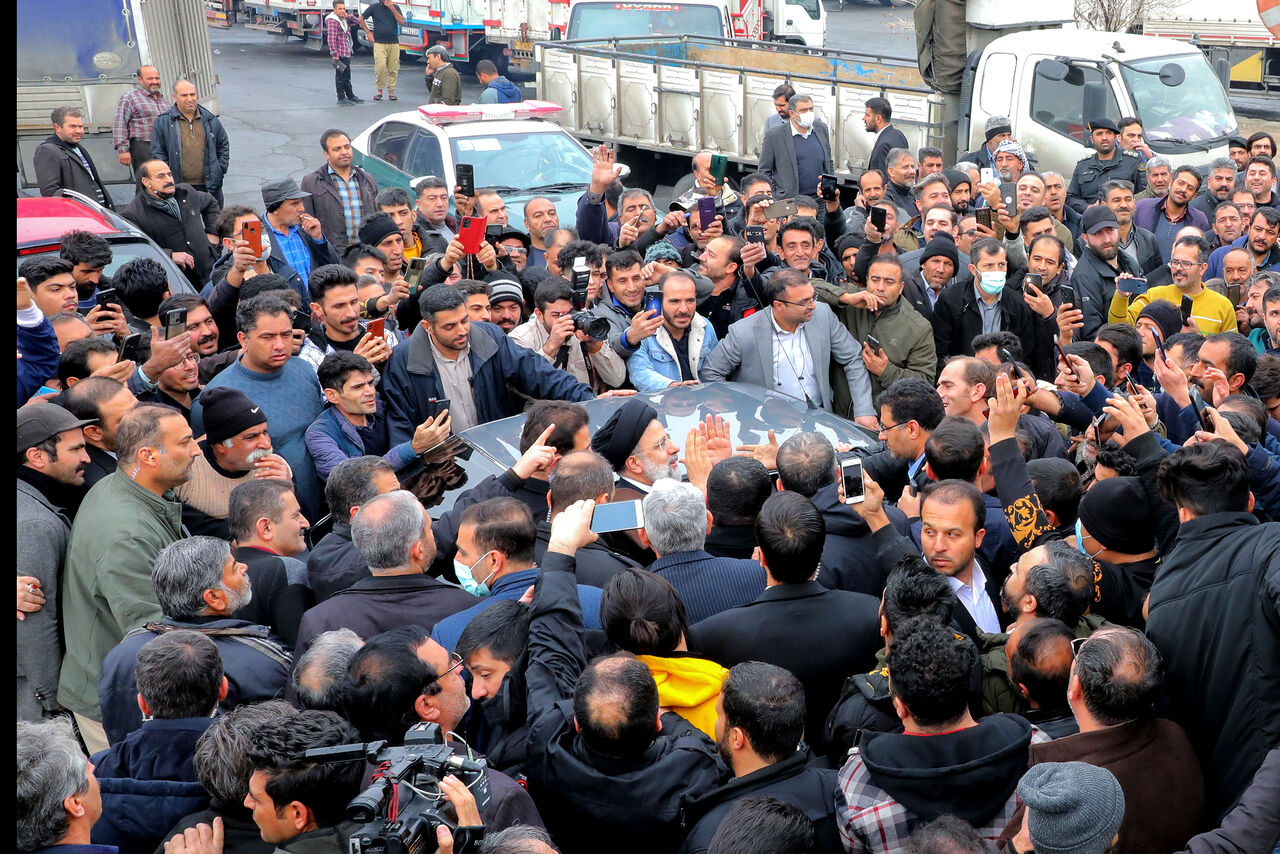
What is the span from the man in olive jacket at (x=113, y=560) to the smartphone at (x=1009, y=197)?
246 inches

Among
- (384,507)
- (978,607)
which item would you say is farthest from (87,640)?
(978,607)

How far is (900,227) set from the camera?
961 centimetres

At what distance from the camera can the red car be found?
25.5ft

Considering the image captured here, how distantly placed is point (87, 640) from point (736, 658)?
2475 millimetres

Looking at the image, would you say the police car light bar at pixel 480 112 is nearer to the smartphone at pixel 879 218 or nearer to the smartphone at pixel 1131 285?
the smartphone at pixel 879 218

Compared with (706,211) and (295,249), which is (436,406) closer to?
(706,211)

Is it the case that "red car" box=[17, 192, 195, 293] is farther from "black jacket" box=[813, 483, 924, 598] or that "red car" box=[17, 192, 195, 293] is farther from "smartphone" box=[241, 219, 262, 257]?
"black jacket" box=[813, 483, 924, 598]

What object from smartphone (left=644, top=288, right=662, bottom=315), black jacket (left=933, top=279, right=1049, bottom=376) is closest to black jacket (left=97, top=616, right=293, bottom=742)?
smartphone (left=644, top=288, right=662, bottom=315)

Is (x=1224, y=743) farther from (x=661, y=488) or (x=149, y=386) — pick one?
(x=149, y=386)

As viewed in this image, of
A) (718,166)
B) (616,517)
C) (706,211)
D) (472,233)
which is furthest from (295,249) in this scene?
(616,517)

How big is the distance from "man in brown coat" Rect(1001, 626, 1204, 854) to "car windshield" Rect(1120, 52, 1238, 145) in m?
10.4

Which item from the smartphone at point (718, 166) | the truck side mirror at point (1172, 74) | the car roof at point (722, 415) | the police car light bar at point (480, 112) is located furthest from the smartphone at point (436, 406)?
the truck side mirror at point (1172, 74)

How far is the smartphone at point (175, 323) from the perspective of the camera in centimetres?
626

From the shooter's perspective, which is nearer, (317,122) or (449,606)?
(449,606)
